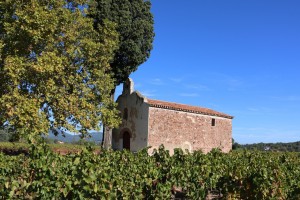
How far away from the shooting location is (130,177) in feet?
26.4

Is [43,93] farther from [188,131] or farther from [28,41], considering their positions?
[188,131]

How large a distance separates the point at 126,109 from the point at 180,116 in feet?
15.3

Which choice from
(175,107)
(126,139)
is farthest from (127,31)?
(126,139)

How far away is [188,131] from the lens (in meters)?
28.8

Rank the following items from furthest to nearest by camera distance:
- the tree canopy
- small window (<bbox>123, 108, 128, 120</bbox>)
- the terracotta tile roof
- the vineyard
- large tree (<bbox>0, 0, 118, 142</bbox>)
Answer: small window (<bbox>123, 108, 128, 120</bbox>) < the terracotta tile roof < the tree canopy < large tree (<bbox>0, 0, 118, 142</bbox>) < the vineyard

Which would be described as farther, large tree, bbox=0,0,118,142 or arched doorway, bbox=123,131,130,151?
arched doorway, bbox=123,131,130,151

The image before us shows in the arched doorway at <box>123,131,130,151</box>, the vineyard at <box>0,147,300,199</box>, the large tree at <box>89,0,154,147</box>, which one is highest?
the large tree at <box>89,0,154,147</box>

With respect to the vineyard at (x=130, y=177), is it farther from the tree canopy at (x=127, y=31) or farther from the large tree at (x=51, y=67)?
the tree canopy at (x=127, y=31)

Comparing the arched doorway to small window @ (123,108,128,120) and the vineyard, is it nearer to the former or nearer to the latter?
small window @ (123,108,128,120)

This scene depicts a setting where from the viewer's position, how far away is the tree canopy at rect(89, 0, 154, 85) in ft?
84.9

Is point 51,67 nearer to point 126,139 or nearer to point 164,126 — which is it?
point 164,126

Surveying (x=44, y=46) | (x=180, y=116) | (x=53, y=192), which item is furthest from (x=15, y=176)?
(x=180, y=116)

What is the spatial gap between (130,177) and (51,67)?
9.79 metres

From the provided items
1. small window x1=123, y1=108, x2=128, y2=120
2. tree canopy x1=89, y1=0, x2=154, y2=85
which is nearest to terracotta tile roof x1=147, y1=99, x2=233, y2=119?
small window x1=123, y1=108, x2=128, y2=120
